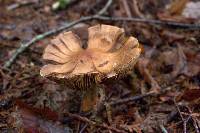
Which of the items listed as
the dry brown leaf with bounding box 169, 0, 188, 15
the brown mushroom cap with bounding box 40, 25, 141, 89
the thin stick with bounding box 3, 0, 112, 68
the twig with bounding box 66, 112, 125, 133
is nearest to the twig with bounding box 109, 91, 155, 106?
the twig with bounding box 66, 112, 125, 133

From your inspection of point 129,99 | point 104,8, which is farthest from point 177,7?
point 129,99

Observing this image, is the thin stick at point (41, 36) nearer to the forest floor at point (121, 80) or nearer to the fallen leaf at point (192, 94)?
the forest floor at point (121, 80)

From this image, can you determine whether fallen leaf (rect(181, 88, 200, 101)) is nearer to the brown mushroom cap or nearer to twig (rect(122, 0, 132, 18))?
the brown mushroom cap

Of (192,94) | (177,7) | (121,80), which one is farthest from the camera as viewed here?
(177,7)

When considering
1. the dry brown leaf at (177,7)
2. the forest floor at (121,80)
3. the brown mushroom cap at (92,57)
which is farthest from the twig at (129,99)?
the dry brown leaf at (177,7)

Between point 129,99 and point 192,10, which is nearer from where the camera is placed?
point 129,99

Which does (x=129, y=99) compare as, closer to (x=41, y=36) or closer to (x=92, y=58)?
(x=92, y=58)

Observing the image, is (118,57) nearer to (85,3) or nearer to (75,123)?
(75,123)
